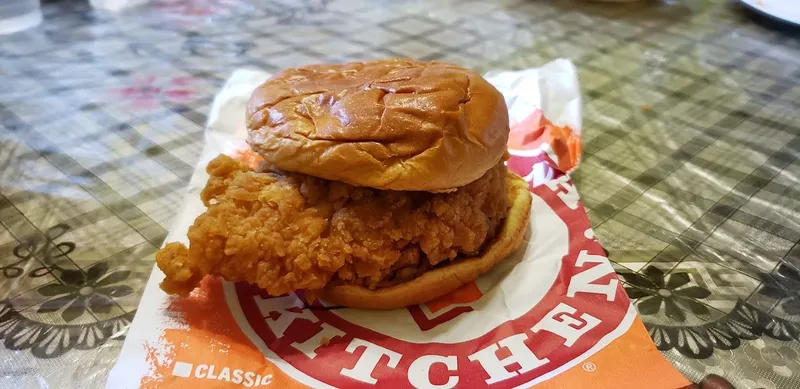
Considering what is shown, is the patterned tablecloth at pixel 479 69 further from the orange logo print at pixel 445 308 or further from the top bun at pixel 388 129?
the top bun at pixel 388 129

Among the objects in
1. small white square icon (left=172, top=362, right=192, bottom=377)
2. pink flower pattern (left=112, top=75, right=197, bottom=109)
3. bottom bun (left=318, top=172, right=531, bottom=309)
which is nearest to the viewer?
small white square icon (left=172, top=362, right=192, bottom=377)

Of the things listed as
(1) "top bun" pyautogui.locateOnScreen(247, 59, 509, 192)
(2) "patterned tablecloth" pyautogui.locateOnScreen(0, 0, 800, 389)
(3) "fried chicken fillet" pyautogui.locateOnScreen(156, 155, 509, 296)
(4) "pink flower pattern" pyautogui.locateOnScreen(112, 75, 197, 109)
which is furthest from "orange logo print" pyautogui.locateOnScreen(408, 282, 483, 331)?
(4) "pink flower pattern" pyautogui.locateOnScreen(112, 75, 197, 109)

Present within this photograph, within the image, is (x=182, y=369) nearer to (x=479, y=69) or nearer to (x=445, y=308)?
(x=445, y=308)

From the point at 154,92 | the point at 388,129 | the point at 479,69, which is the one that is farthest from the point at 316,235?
the point at 479,69

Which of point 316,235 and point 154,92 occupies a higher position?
point 316,235

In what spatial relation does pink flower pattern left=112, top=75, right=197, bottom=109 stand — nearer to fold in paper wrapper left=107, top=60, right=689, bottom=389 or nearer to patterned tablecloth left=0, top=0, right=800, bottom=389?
patterned tablecloth left=0, top=0, right=800, bottom=389

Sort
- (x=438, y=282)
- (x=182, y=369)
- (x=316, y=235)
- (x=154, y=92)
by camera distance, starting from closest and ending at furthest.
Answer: (x=182, y=369) < (x=316, y=235) < (x=438, y=282) < (x=154, y=92)
